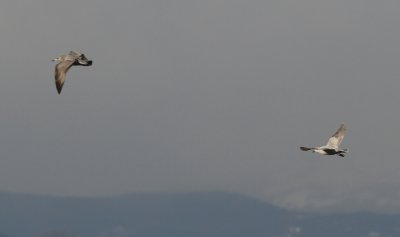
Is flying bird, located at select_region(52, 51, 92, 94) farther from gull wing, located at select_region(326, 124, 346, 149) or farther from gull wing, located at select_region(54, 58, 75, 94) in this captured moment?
gull wing, located at select_region(326, 124, 346, 149)

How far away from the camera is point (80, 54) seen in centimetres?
9856

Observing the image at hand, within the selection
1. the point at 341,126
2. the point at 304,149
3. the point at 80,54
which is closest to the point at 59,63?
the point at 80,54

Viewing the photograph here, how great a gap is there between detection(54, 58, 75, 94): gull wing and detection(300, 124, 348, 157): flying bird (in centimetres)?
3165

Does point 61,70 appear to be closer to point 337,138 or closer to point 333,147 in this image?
point 333,147

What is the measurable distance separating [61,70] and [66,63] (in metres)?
1.66

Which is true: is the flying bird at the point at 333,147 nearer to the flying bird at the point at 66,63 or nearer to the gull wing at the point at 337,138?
the gull wing at the point at 337,138

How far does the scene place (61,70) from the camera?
94.9 m

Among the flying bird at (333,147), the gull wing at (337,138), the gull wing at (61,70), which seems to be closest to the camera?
the gull wing at (61,70)

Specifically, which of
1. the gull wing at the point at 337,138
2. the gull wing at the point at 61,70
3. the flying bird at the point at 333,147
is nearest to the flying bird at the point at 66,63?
the gull wing at the point at 61,70

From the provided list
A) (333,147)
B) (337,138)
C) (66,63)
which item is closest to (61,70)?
(66,63)

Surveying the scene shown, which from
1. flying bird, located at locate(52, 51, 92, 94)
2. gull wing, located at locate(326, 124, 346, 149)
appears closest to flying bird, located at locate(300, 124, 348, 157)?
gull wing, located at locate(326, 124, 346, 149)

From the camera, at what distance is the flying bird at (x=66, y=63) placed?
307 ft

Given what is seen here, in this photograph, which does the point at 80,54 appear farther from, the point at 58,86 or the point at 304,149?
the point at 304,149

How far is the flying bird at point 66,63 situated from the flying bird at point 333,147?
30437 mm
